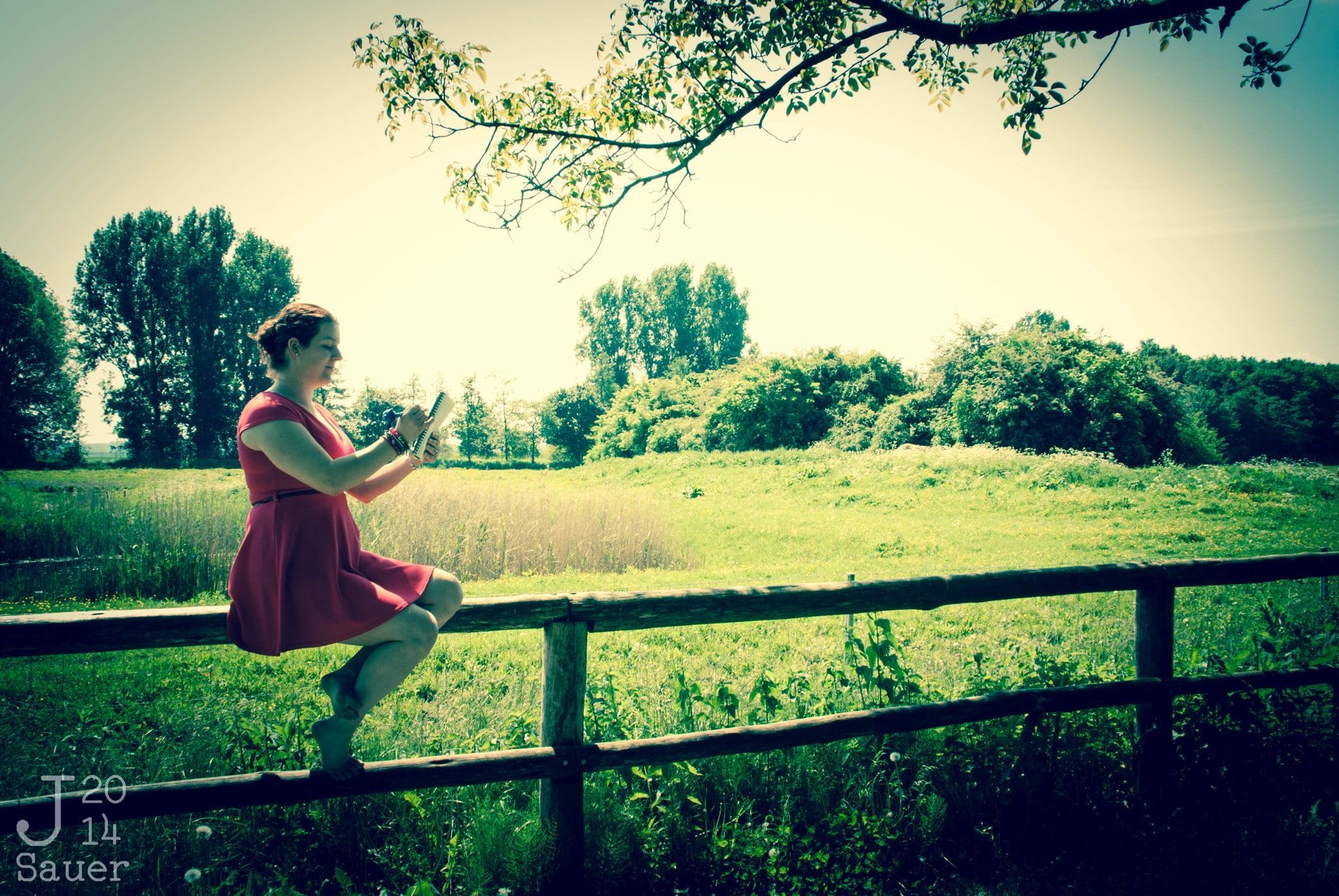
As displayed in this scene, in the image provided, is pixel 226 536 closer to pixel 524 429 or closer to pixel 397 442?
pixel 397 442

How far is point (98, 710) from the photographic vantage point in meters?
4.66

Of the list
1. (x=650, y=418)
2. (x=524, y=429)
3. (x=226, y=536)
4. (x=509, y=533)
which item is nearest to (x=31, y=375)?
(x=226, y=536)

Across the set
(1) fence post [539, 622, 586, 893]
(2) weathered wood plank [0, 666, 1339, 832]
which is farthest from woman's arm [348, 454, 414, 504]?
(2) weathered wood plank [0, 666, 1339, 832]

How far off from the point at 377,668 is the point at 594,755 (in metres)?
0.91

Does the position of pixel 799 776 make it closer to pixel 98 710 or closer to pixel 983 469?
pixel 98 710

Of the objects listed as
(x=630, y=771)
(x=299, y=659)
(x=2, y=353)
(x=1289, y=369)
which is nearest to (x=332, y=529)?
(x=630, y=771)

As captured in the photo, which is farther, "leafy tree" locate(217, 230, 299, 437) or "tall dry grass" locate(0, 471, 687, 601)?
"leafy tree" locate(217, 230, 299, 437)

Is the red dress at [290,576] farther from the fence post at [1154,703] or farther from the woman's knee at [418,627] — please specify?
the fence post at [1154,703]

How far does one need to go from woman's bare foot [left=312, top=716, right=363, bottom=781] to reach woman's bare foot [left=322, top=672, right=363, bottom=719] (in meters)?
0.03

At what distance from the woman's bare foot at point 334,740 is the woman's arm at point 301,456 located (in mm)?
745

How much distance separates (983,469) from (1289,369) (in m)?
61.3

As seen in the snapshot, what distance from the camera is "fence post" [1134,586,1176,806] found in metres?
3.26

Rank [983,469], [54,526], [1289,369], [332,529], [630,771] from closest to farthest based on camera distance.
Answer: [332,529]
[630,771]
[54,526]
[983,469]
[1289,369]

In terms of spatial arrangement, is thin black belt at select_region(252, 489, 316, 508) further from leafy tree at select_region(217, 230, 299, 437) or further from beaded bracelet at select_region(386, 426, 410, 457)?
leafy tree at select_region(217, 230, 299, 437)
